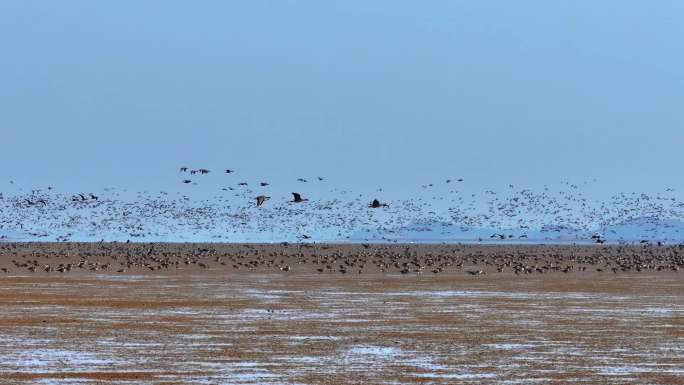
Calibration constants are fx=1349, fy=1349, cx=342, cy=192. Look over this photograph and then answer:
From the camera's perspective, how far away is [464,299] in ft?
131

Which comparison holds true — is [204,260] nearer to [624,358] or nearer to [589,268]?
[589,268]

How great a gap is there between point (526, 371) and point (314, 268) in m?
42.6

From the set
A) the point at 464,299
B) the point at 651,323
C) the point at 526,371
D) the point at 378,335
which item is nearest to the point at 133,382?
the point at 526,371

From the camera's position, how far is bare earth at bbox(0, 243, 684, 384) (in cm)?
2197

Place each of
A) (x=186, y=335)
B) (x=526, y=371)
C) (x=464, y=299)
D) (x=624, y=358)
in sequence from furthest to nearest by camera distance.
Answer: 1. (x=464, y=299)
2. (x=186, y=335)
3. (x=624, y=358)
4. (x=526, y=371)

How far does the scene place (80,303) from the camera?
37000mm

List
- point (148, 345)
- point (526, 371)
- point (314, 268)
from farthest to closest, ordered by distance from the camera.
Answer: point (314, 268) < point (148, 345) < point (526, 371)

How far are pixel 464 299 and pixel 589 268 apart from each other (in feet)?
90.0

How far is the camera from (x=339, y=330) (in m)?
29.0

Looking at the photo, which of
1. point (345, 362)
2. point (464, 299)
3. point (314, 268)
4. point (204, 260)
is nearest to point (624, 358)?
point (345, 362)

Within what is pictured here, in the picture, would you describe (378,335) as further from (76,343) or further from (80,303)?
(80,303)

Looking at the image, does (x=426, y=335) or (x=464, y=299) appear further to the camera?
(x=464, y=299)

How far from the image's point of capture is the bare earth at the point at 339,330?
72.1ft

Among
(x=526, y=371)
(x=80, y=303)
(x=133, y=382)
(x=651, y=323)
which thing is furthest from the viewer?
(x=80, y=303)
